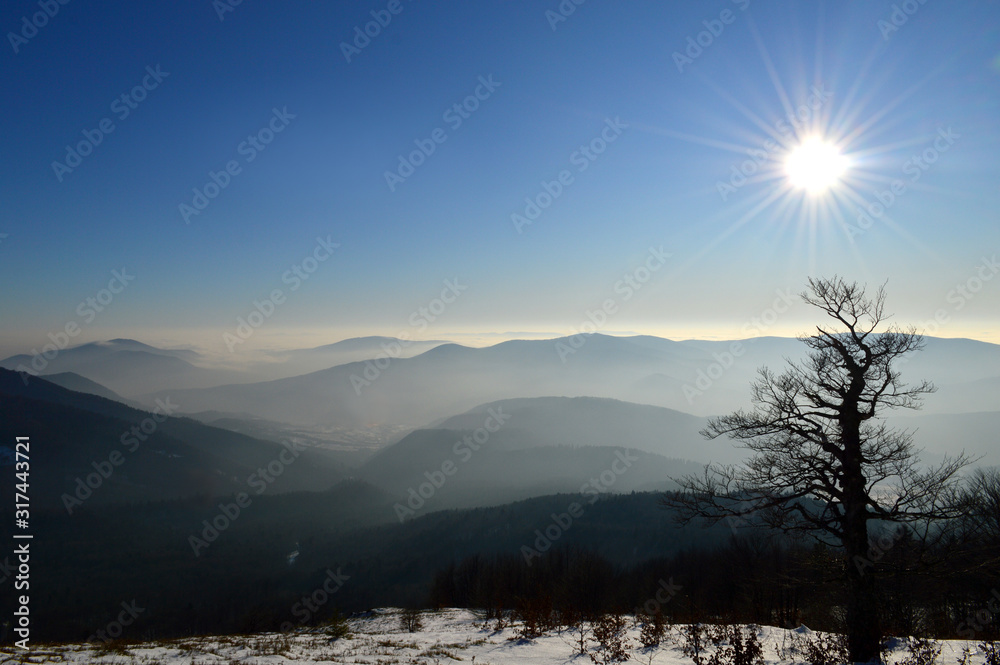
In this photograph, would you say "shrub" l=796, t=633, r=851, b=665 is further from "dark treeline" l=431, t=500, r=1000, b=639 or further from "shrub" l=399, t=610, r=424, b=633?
"shrub" l=399, t=610, r=424, b=633

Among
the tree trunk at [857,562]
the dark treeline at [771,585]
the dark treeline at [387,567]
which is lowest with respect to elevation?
the dark treeline at [387,567]

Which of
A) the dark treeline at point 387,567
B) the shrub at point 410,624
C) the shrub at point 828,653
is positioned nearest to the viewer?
the shrub at point 828,653

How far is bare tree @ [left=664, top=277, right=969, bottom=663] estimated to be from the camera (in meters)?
10.6

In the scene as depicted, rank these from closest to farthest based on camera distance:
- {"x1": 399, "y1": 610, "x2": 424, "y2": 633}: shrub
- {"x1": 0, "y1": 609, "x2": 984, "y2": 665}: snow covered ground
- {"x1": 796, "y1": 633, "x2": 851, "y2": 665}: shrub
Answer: {"x1": 796, "y1": 633, "x2": 851, "y2": 665}: shrub < {"x1": 0, "y1": 609, "x2": 984, "y2": 665}: snow covered ground < {"x1": 399, "y1": 610, "x2": 424, "y2": 633}: shrub

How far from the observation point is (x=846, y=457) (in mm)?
10883

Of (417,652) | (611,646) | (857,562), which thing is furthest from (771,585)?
(417,652)

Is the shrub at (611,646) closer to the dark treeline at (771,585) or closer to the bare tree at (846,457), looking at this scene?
the dark treeline at (771,585)

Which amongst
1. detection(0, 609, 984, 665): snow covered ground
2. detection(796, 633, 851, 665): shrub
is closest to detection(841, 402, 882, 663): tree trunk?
detection(796, 633, 851, 665): shrub

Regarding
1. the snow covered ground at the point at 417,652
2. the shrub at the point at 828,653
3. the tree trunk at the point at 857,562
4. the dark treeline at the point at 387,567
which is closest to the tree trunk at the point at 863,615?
the tree trunk at the point at 857,562

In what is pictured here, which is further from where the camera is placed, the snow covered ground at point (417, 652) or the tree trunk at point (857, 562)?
the snow covered ground at point (417, 652)

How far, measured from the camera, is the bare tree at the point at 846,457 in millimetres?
10625

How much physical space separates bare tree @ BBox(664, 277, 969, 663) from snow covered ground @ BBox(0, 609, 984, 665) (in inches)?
120

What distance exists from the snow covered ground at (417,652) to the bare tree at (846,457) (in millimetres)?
3045

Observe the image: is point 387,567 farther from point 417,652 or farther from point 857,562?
point 857,562
